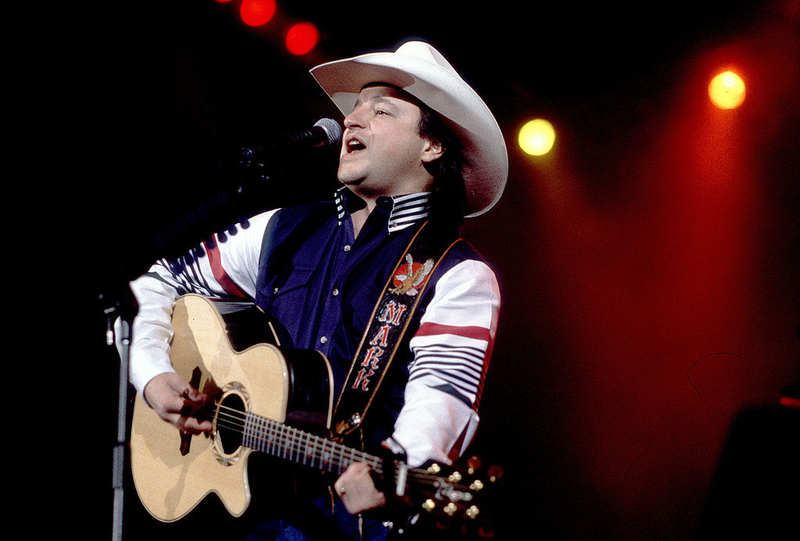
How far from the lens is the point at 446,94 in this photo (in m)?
2.60

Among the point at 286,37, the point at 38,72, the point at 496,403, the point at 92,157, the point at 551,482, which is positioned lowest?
the point at 551,482

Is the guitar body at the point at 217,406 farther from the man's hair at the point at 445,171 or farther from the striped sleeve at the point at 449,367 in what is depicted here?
the man's hair at the point at 445,171

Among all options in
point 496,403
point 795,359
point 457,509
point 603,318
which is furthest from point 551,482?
point 457,509

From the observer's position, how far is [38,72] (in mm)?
2766

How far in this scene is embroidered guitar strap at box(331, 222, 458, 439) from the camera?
2.07 metres

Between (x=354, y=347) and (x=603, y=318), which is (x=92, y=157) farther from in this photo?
(x=603, y=318)

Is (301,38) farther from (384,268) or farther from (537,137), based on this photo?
(384,268)

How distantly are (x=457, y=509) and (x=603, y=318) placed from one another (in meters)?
2.59

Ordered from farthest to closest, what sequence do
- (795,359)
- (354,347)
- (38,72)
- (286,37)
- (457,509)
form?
(286,37)
(795,359)
(38,72)
(354,347)
(457,509)

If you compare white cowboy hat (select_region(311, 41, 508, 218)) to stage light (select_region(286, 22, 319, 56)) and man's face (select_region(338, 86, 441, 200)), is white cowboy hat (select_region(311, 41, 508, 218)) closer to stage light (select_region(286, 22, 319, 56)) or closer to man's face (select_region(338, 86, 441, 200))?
man's face (select_region(338, 86, 441, 200))

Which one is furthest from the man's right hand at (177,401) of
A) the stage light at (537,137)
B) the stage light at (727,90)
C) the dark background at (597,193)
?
the stage light at (727,90)

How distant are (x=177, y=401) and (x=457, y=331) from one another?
1102 mm

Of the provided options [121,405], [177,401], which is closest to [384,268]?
[177,401]

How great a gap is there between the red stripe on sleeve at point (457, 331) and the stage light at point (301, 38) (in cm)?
234
